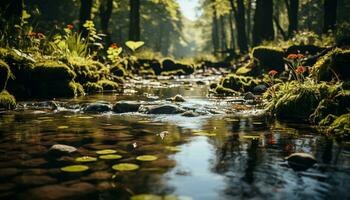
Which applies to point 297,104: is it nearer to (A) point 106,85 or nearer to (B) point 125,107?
(B) point 125,107

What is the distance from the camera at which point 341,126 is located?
17.7ft

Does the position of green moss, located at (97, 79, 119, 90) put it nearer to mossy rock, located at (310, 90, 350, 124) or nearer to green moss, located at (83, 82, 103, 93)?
green moss, located at (83, 82, 103, 93)

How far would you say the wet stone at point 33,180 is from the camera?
10.7 ft

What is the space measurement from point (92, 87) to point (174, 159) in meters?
8.17

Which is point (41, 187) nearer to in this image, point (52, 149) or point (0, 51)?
point (52, 149)

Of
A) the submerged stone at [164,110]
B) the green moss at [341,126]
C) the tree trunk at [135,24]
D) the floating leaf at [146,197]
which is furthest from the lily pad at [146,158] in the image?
the tree trunk at [135,24]

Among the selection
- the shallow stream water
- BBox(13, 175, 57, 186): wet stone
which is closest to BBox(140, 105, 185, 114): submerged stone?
the shallow stream water

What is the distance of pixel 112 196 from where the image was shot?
118 inches

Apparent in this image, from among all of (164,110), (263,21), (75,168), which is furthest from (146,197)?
(263,21)

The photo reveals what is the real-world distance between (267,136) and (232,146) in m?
0.80

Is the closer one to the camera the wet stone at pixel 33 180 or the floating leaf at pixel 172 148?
the wet stone at pixel 33 180

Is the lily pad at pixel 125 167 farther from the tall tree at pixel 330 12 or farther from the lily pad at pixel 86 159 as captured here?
the tall tree at pixel 330 12

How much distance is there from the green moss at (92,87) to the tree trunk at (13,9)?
243cm

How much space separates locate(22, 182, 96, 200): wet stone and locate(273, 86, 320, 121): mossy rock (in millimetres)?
4476
